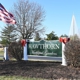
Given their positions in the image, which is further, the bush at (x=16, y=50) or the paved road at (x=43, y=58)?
the bush at (x=16, y=50)

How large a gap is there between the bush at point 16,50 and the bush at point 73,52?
18.4 feet

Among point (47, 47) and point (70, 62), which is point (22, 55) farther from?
point (70, 62)

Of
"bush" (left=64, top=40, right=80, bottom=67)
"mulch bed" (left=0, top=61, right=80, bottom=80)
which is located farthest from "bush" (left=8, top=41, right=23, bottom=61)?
"bush" (left=64, top=40, right=80, bottom=67)

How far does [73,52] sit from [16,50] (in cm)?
621

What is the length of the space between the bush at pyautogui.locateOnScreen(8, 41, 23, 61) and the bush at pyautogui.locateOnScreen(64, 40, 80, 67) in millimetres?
5616

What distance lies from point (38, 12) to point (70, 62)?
1465 inches

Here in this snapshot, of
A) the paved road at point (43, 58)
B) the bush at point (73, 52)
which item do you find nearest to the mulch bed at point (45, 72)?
the bush at point (73, 52)

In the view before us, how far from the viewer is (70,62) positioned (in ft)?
41.0

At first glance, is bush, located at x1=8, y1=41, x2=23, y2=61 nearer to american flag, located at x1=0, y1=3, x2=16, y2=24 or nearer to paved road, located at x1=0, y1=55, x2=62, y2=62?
paved road, located at x1=0, y1=55, x2=62, y2=62

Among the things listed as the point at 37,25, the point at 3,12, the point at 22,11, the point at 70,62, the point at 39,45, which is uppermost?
the point at 22,11

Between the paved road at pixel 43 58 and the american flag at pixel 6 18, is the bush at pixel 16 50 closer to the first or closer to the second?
the paved road at pixel 43 58

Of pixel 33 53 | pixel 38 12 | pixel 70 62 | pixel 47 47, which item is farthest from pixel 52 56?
pixel 38 12

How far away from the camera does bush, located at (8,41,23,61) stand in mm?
16656

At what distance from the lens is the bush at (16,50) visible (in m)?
16.7
